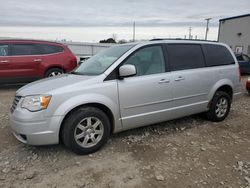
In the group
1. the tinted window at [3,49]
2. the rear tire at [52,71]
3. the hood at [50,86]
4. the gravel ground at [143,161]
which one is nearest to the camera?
the gravel ground at [143,161]

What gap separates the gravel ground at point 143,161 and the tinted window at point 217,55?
139cm

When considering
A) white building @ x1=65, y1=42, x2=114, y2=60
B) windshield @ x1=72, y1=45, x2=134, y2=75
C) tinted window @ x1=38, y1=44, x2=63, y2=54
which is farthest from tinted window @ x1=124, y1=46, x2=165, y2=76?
white building @ x1=65, y1=42, x2=114, y2=60

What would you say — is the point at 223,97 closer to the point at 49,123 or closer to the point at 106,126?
the point at 106,126

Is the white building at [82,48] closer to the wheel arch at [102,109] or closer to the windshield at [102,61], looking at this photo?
the windshield at [102,61]

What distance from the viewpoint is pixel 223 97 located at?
471 centimetres

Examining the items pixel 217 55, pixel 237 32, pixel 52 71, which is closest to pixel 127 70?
pixel 217 55

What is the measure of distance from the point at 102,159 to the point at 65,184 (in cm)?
68

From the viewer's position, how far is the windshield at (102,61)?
3553 mm

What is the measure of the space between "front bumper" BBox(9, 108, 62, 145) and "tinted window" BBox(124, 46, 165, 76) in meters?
1.47

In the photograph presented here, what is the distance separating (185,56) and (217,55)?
941 millimetres

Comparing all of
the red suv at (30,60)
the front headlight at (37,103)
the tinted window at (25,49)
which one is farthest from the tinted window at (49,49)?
the front headlight at (37,103)

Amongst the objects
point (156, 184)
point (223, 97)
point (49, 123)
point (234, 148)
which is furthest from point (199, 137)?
point (49, 123)

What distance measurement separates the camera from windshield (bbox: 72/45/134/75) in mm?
3553

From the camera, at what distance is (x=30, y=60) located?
305 inches
